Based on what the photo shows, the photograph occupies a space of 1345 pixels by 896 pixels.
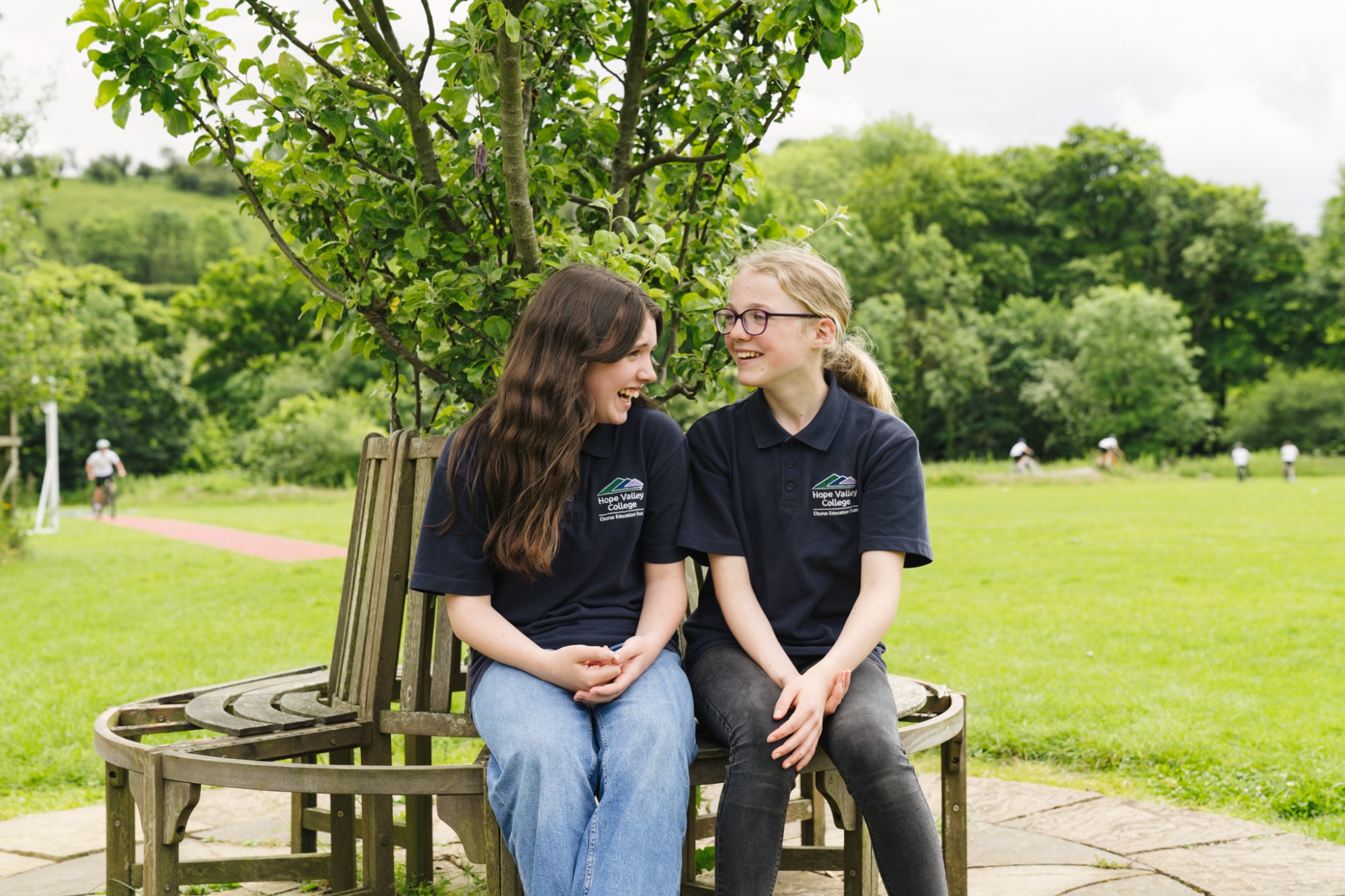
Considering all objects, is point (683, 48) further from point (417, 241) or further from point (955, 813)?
point (955, 813)

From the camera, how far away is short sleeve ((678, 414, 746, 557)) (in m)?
2.68

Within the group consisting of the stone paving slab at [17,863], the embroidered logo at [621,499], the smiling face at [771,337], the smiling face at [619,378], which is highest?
the smiling face at [771,337]

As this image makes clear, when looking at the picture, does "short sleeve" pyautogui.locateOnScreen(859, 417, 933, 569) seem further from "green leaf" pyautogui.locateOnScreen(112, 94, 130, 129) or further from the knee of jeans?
"green leaf" pyautogui.locateOnScreen(112, 94, 130, 129)

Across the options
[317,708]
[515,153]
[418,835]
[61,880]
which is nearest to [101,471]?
[61,880]

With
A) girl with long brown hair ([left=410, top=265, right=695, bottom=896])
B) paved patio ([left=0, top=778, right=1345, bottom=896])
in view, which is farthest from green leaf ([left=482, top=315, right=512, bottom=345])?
paved patio ([left=0, top=778, right=1345, bottom=896])

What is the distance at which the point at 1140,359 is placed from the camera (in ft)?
146

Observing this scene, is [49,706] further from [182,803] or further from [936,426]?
[936,426]

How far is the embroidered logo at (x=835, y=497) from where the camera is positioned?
107 inches

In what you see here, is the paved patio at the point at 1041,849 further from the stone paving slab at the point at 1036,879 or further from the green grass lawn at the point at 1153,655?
the green grass lawn at the point at 1153,655

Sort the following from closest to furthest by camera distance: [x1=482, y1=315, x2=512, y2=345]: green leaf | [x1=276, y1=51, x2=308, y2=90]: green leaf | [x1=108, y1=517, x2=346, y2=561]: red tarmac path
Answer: [x1=276, y1=51, x2=308, y2=90]: green leaf, [x1=482, y1=315, x2=512, y2=345]: green leaf, [x1=108, y1=517, x2=346, y2=561]: red tarmac path

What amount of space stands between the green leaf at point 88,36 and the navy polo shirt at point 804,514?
161cm

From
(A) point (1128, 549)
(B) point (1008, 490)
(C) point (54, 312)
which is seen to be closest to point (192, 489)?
(C) point (54, 312)

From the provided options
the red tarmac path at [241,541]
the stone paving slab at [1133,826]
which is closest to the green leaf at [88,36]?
the stone paving slab at [1133,826]

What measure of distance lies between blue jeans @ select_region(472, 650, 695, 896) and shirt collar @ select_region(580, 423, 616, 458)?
53 centimetres
